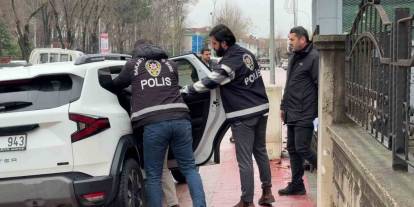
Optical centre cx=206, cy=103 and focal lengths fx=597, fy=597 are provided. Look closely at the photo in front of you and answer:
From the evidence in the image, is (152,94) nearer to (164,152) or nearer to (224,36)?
(164,152)

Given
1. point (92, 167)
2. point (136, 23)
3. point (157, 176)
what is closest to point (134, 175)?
point (157, 176)

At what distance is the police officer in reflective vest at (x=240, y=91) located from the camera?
18.7 feet

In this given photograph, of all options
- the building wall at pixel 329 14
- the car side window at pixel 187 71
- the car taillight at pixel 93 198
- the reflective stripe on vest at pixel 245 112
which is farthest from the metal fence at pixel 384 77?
the building wall at pixel 329 14

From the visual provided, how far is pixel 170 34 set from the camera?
197 ft

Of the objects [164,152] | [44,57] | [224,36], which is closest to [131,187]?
[164,152]

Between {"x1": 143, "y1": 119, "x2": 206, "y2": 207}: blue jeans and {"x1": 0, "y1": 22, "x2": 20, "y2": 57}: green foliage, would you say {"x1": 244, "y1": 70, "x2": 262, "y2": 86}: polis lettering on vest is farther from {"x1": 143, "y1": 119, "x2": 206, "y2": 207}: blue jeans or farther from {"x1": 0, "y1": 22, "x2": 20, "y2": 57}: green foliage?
{"x1": 0, "y1": 22, "x2": 20, "y2": 57}: green foliage

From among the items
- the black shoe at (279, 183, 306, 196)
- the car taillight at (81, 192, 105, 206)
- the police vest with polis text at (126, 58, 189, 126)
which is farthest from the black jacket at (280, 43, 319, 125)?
the car taillight at (81, 192, 105, 206)

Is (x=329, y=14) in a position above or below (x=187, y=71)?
above

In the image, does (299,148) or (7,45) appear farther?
(7,45)

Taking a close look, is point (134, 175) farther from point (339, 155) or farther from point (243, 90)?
point (339, 155)

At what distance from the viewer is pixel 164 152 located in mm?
5410

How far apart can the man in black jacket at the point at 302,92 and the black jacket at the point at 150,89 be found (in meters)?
1.46

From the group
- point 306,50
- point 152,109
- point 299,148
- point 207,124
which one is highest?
point 306,50

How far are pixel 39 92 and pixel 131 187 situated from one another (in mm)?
1162
